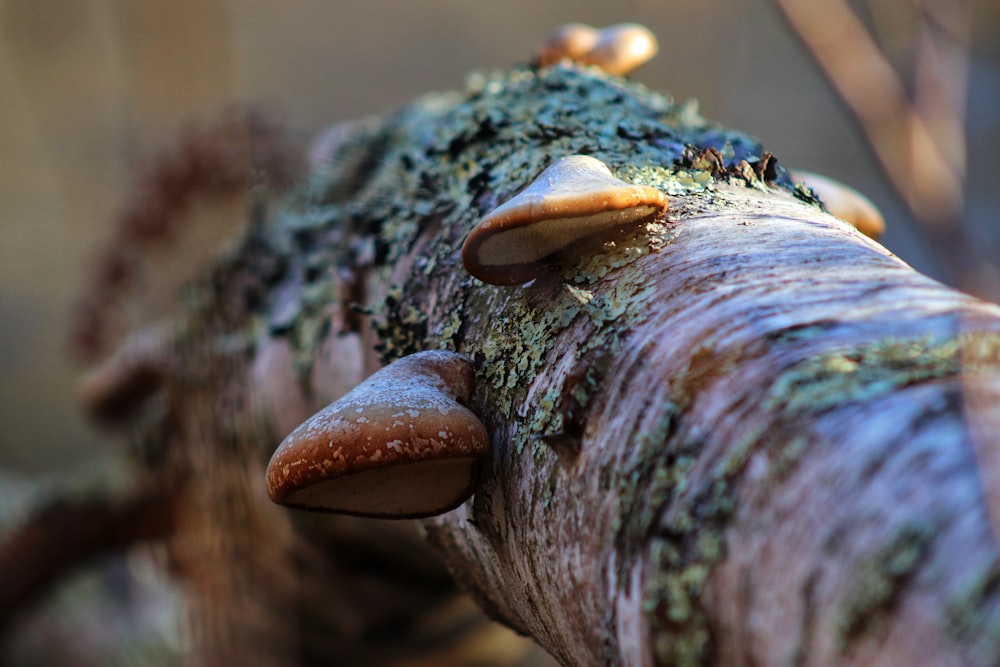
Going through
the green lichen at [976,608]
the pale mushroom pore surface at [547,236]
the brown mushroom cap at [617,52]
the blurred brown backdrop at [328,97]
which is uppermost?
the brown mushroom cap at [617,52]

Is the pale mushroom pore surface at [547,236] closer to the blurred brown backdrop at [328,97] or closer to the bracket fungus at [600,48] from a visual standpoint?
the bracket fungus at [600,48]

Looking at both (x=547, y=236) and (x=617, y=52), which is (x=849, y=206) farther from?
(x=547, y=236)

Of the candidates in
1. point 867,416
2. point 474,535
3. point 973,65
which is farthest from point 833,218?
point 973,65

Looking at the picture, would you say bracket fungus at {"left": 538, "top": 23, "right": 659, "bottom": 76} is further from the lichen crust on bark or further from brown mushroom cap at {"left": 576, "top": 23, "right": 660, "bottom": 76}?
the lichen crust on bark

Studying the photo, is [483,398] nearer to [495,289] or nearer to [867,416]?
[495,289]

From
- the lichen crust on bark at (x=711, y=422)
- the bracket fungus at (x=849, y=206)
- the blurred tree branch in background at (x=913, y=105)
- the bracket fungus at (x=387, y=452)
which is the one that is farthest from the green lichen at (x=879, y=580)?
the blurred tree branch in background at (x=913, y=105)

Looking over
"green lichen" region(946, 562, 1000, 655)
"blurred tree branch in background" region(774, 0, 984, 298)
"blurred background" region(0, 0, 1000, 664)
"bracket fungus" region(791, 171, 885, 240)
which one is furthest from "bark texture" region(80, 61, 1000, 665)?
"blurred background" region(0, 0, 1000, 664)
